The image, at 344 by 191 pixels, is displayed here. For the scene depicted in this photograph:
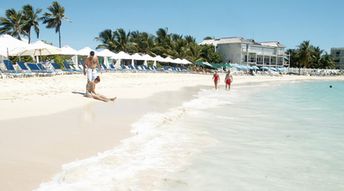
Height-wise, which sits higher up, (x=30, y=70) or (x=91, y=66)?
(x=91, y=66)

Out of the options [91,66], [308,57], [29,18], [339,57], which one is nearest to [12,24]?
[29,18]

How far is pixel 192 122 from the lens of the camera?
820cm

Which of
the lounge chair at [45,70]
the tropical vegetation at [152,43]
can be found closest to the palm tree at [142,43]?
the tropical vegetation at [152,43]

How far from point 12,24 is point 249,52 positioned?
139 ft

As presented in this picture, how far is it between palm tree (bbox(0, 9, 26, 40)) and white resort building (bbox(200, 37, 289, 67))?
123 ft

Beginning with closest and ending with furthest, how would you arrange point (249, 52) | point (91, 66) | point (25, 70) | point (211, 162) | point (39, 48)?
1. point (211, 162)
2. point (91, 66)
3. point (25, 70)
4. point (39, 48)
5. point (249, 52)

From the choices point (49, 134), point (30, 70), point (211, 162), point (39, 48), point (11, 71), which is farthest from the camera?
point (39, 48)

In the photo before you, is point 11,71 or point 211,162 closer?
point 211,162

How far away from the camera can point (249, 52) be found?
69312mm

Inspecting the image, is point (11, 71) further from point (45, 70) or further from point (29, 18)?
point (29, 18)

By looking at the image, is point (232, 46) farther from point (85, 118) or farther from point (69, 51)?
point (85, 118)

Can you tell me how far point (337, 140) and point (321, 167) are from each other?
2.39 meters

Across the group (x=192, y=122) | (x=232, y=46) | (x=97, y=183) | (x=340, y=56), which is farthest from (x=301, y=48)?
(x=97, y=183)

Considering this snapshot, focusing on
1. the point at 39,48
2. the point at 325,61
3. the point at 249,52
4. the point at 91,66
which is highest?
the point at 249,52
